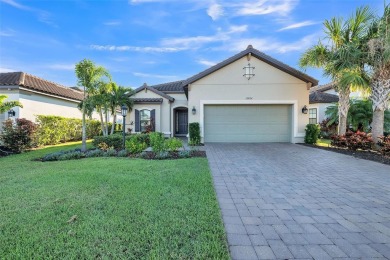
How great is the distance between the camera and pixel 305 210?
3.49 meters

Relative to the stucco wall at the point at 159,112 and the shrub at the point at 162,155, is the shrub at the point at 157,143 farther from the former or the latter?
the stucco wall at the point at 159,112

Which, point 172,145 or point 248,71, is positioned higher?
point 248,71

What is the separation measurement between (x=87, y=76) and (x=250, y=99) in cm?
930

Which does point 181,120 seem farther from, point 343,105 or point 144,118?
point 343,105

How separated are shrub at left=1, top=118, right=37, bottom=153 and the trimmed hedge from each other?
1.75 metres

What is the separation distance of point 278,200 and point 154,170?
3679 millimetres

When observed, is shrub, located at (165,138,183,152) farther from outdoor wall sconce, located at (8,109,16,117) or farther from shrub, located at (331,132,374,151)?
outdoor wall sconce, located at (8,109,16,117)

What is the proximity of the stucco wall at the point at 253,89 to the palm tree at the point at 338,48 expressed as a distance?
5.47 ft

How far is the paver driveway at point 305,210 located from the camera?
8.03ft

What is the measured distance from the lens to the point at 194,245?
244cm

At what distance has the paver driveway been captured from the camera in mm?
2447

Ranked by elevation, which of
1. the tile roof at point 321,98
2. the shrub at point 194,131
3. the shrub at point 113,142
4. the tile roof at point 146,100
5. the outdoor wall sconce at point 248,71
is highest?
the outdoor wall sconce at point 248,71

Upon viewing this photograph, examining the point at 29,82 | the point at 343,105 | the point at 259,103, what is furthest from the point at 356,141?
the point at 29,82

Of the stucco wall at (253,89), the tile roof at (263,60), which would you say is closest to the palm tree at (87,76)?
the tile roof at (263,60)
